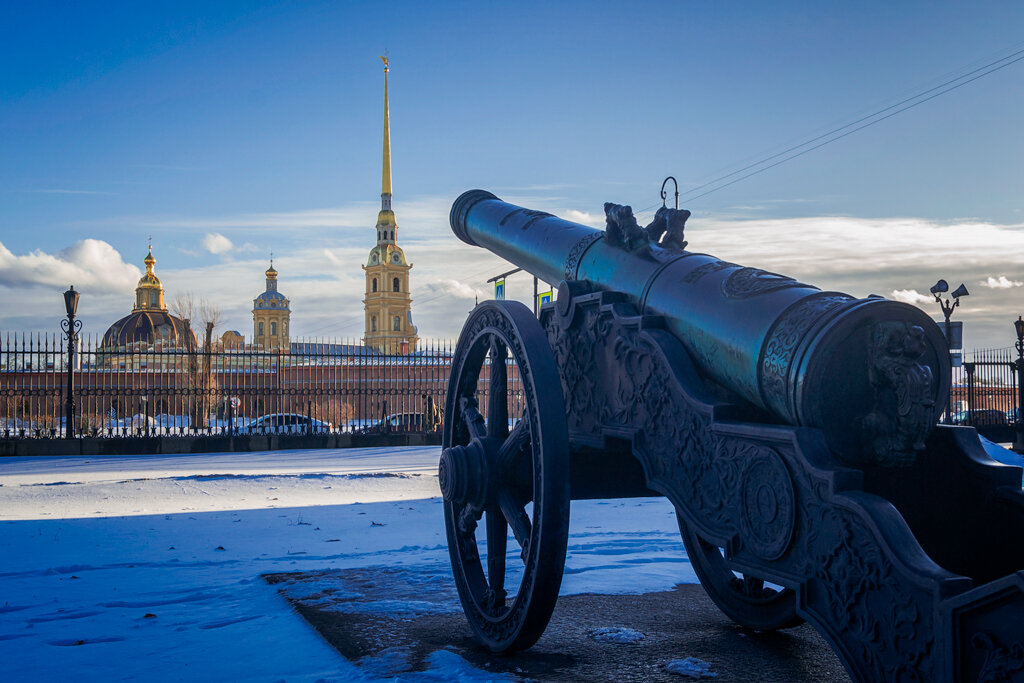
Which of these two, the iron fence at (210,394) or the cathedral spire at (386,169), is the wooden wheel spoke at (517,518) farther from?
the cathedral spire at (386,169)

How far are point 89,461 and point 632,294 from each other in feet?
46.1

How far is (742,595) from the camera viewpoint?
4.08 metres

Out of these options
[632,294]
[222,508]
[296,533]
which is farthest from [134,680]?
[222,508]

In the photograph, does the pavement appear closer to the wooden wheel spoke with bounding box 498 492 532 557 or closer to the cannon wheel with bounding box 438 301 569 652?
the cannon wheel with bounding box 438 301 569 652

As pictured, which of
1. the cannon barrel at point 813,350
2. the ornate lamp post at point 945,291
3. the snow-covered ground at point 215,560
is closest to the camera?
the cannon barrel at point 813,350

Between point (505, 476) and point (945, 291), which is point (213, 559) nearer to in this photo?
point (505, 476)

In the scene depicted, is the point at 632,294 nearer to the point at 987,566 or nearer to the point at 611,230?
the point at 611,230

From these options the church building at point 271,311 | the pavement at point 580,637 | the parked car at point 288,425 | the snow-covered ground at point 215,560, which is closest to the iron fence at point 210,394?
the parked car at point 288,425

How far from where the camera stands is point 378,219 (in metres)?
107

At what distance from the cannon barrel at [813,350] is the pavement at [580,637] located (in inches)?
49.8

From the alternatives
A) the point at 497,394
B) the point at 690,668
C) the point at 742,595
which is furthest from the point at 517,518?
the point at 742,595

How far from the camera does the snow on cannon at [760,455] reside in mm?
2168

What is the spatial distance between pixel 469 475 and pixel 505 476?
0.15 metres

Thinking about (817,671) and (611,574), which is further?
Result: (611,574)
